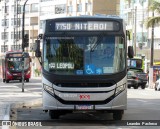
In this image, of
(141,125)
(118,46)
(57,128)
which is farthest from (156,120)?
(57,128)

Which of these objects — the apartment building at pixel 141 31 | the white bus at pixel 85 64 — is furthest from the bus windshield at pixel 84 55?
the apartment building at pixel 141 31

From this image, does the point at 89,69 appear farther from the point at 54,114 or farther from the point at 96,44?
the point at 54,114

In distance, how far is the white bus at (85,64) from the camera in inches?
610

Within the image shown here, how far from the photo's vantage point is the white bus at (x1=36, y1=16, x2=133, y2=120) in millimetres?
15500

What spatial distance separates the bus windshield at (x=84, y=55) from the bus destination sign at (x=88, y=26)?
0.28 m

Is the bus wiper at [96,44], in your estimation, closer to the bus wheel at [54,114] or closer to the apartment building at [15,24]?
the bus wheel at [54,114]

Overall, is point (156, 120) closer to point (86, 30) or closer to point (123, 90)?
point (123, 90)

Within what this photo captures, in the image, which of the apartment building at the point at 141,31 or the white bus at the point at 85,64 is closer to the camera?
the white bus at the point at 85,64

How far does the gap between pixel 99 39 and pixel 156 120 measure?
3.05 meters

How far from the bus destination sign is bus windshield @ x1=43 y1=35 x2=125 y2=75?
0.28m

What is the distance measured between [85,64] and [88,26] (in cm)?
120

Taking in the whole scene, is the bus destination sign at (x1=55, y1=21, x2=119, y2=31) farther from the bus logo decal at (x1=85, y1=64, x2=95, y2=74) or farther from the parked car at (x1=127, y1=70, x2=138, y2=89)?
the parked car at (x1=127, y1=70, x2=138, y2=89)

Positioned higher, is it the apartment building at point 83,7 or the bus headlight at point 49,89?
the apartment building at point 83,7

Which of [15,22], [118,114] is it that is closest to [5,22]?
[15,22]
